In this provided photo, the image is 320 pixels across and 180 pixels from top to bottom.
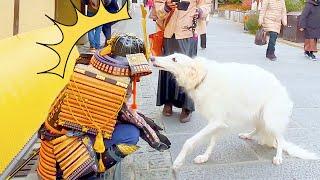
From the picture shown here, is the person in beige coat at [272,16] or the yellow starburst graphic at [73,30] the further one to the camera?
the person in beige coat at [272,16]

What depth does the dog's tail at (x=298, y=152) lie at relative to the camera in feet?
12.7

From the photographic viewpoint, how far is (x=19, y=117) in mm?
3633

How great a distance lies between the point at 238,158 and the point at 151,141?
3.72 feet

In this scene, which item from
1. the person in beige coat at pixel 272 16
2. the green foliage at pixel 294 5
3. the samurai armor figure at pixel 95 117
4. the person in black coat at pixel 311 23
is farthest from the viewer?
the green foliage at pixel 294 5

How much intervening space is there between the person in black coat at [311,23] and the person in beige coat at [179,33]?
5.93 m

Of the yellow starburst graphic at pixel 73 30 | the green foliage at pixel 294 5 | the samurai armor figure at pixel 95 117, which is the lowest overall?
the samurai armor figure at pixel 95 117

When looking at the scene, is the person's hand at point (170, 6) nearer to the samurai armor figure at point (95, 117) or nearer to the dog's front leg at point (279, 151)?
the samurai armor figure at point (95, 117)

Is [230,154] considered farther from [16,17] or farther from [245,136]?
[16,17]

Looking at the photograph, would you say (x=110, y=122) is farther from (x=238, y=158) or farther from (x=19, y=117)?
(x=238, y=158)

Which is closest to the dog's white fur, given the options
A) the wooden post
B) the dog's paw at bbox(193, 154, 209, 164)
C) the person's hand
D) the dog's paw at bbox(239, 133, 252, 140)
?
→ the dog's paw at bbox(193, 154, 209, 164)

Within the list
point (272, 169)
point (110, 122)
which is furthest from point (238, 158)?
point (110, 122)

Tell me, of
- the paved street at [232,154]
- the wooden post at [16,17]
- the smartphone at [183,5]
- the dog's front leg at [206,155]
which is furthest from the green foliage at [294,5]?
the dog's front leg at [206,155]

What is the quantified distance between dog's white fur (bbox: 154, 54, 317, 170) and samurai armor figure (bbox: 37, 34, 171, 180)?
0.71 m

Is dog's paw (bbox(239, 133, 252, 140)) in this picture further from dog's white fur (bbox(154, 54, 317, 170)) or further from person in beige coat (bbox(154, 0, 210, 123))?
person in beige coat (bbox(154, 0, 210, 123))
